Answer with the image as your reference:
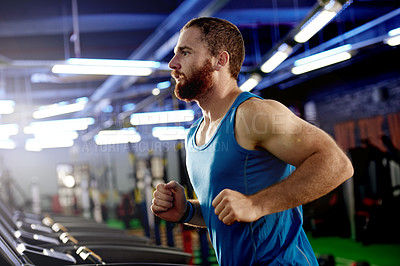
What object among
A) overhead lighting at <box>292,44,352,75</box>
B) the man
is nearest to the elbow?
the man

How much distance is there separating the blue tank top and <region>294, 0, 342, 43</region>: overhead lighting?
185 centimetres

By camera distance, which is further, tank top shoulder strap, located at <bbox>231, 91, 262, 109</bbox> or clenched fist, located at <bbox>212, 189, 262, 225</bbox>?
tank top shoulder strap, located at <bbox>231, 91, 262, 109</bbox>

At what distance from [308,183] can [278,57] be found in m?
3.39

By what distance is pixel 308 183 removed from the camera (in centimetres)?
93

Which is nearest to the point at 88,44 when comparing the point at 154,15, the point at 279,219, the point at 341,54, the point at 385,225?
the point at 154,15

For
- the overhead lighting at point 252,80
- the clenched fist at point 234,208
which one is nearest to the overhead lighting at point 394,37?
the overhead lighting at point 252,80

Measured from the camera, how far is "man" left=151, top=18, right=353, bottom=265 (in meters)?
0.94

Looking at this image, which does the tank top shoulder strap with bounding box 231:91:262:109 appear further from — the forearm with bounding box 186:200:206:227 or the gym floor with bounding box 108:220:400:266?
the gym floor with bounding box 108:220:400:266

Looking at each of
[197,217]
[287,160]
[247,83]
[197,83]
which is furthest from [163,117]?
[287,160]

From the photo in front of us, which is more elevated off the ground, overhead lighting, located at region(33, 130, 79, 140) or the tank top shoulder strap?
overhead lighting, located at region(33, 130, 79, 140)

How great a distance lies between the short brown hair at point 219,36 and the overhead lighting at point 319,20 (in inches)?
65.4

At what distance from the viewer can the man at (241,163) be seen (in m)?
0.94

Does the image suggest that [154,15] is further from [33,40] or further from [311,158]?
[311,158]

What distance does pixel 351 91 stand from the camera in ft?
26.0
